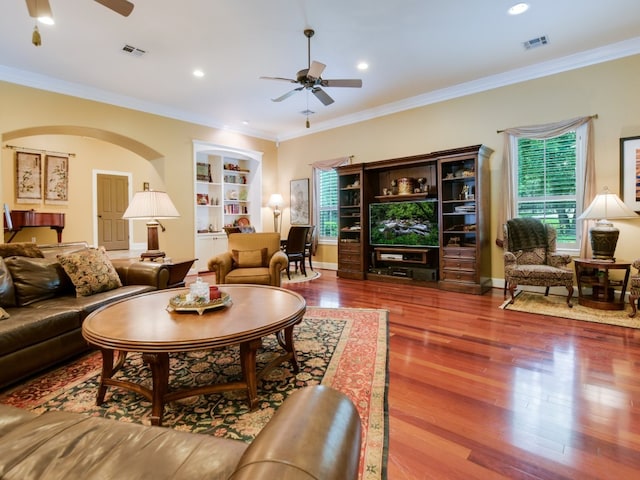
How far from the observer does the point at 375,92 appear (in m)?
5.15

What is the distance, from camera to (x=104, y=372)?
1.90 m

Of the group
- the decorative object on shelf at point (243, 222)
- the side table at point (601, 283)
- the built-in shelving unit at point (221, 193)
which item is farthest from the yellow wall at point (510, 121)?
the decorative object on shelf at point (243, 222)

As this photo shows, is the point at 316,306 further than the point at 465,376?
Yes

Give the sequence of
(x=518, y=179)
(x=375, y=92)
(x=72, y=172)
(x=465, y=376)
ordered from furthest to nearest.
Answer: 1. (x=72, y=172)
2. (x=375, y=92)
3. (x=518, y=179)
4. (x=465, y=376)

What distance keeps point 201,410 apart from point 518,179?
4.78 metres

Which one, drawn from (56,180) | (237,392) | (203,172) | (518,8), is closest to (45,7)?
(237,392)

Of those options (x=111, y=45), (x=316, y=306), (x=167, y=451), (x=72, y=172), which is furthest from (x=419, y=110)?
(x=72, y=172)

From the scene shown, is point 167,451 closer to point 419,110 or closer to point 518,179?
point 518,179

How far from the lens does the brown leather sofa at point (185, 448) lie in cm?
59

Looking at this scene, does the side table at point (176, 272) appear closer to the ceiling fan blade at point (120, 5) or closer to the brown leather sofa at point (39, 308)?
the brown leather sofa at point (39, 308)

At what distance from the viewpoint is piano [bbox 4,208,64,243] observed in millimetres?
5311

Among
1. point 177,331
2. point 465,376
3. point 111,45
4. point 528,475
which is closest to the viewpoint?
point 528,475

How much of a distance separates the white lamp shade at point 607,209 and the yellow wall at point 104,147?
5.84 metres

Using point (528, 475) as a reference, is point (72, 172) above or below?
above
